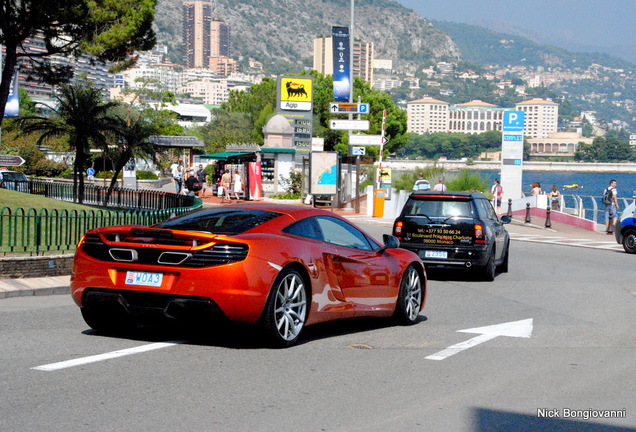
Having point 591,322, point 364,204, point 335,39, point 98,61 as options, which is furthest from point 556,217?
point 591,322

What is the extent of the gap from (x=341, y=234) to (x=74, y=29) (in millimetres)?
18557

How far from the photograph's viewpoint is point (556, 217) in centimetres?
3522

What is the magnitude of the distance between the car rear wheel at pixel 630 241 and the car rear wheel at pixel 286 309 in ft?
56.1

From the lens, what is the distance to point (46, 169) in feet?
178

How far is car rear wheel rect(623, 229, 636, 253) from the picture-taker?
22.5 m

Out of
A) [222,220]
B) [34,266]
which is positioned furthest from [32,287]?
[222,220]

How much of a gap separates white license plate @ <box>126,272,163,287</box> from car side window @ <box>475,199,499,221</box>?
8.84 metres

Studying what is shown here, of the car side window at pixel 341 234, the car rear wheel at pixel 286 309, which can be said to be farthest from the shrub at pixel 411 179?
the car rear wheel at pixel 286 309

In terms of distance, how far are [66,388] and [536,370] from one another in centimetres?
394

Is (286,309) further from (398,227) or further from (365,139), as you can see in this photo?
(365,139)

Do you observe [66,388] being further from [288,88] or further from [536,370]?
[288,88]

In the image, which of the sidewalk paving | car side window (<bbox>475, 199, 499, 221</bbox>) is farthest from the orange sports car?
car side window (<bbox>475, 199, 499, 221</bbox>)

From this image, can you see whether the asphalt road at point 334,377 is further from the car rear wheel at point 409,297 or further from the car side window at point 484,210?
the car side window at point 484,210

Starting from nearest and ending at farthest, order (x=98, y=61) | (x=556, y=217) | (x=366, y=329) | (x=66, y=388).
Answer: (x=66, y=388)
(x=366, y=329)
(x=98, y=61)
(x=556, y=217)
